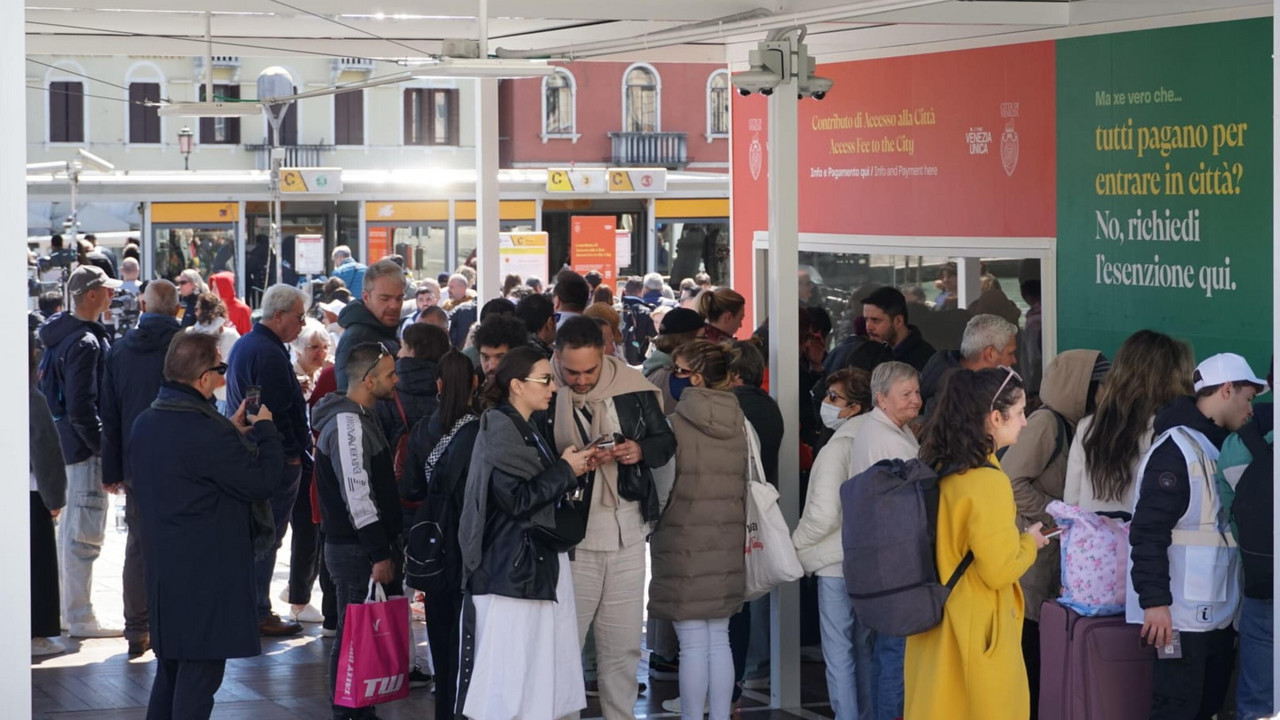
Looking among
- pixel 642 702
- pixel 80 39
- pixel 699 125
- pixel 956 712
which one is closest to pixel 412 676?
pixel 642 702

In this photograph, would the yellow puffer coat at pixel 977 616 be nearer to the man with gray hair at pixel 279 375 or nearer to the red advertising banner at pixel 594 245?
the man with gray hair at pixel 279 375

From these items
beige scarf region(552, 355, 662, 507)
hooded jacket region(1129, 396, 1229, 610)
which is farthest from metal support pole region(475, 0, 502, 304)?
hooded jacket region(1129, 396, 1229, 610)

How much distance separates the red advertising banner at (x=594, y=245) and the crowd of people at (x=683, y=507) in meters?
19.1

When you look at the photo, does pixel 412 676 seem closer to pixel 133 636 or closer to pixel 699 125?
pixel 133 636

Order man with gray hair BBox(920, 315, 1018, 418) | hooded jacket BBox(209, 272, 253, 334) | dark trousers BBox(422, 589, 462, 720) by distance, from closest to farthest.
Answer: dark trousers BBox(422, 589, 462, 720) < man with gray hair BBox(920, 315, 1018, 418) < hooded jacket BBox(209, 272, 253, 334)

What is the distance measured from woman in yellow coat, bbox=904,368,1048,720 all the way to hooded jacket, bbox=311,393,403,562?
80.8 inches

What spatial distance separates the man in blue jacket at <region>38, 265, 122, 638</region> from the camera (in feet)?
26.6

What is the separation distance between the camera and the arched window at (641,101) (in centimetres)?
4725

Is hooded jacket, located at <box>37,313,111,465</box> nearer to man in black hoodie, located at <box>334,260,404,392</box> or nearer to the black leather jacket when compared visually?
man in black hoodie, located at <box>334,260,404,392</box>

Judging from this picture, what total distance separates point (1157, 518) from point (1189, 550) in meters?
0.18

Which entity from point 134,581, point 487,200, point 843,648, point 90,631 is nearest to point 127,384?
point 134,581

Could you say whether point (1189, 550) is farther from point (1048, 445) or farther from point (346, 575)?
point (346, 575)

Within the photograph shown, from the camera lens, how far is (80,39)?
33.2 feet

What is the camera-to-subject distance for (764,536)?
244 inches
